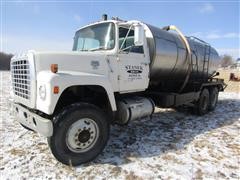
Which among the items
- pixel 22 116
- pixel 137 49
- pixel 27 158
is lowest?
pixel 27 158

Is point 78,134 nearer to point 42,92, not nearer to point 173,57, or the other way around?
point 42,92

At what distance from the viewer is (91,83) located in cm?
380

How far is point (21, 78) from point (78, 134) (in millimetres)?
1524

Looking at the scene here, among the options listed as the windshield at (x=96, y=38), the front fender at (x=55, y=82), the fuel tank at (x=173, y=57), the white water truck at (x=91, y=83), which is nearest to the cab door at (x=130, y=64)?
the white water truck at (x=91, y=83)

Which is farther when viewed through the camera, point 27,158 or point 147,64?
point 147,64

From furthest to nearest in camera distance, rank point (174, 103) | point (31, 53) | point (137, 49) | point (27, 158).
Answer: point (174, 103) → point (137, 49) → point (27, 158) → point (31, 53)

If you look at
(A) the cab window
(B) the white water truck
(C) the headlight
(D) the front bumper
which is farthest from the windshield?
(D) the front bumper

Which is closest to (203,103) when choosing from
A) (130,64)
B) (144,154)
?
(130,64)

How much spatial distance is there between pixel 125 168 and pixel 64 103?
1713 millimetres

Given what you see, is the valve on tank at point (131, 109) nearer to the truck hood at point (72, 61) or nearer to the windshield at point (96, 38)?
the truck hood at point (72, 61)

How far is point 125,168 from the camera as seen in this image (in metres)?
3.66

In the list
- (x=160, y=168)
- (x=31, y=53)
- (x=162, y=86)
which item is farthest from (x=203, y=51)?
(x=31, y=53)

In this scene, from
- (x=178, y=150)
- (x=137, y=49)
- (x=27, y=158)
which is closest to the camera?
(x=27, y=158)

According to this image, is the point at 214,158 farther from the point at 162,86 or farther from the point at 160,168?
the point at 162,86
